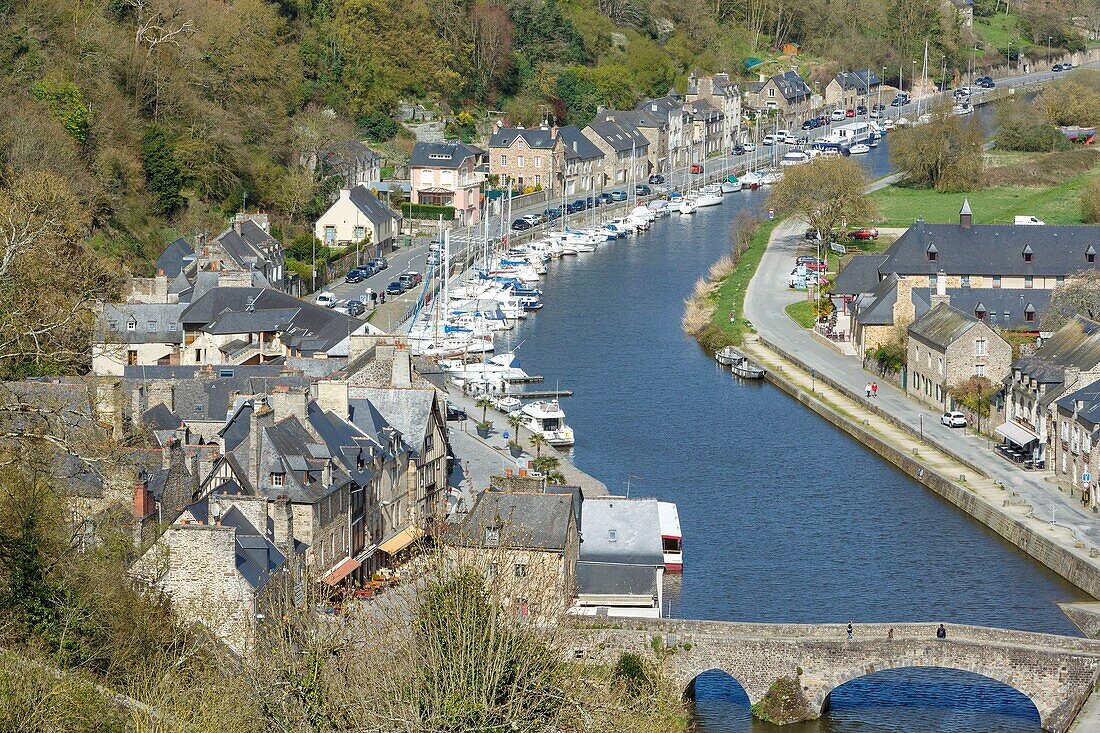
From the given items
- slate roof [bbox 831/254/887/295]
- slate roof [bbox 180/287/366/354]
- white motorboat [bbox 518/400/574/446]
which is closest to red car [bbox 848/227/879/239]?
slate roof [bbox 831/254/887/295]

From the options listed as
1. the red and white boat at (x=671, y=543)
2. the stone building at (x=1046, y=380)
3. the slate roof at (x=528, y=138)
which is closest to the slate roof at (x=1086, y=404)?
the stone building at (x=1046, y=380)

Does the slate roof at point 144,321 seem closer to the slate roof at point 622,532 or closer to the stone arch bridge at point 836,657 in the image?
the slate roof at point 622,532

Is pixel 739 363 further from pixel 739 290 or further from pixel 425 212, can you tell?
pixel 425 212

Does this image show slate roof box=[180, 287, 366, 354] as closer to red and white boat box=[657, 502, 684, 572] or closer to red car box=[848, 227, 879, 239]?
red and white boat box=[657, 502, 684, 572]

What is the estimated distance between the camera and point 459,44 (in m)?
133

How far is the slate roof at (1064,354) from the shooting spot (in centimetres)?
6116

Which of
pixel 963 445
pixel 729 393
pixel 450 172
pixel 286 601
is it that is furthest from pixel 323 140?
pixel 286 601

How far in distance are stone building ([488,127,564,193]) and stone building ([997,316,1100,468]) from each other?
5801cm

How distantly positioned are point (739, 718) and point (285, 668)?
14774mm

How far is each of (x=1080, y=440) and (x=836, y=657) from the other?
19773 mm

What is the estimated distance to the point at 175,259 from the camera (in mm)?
79500

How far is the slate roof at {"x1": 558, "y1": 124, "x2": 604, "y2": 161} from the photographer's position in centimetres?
12238

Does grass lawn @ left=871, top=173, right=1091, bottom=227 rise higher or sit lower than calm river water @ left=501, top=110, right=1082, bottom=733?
higher

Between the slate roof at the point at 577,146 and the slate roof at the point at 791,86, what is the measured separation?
36278 millimetres
